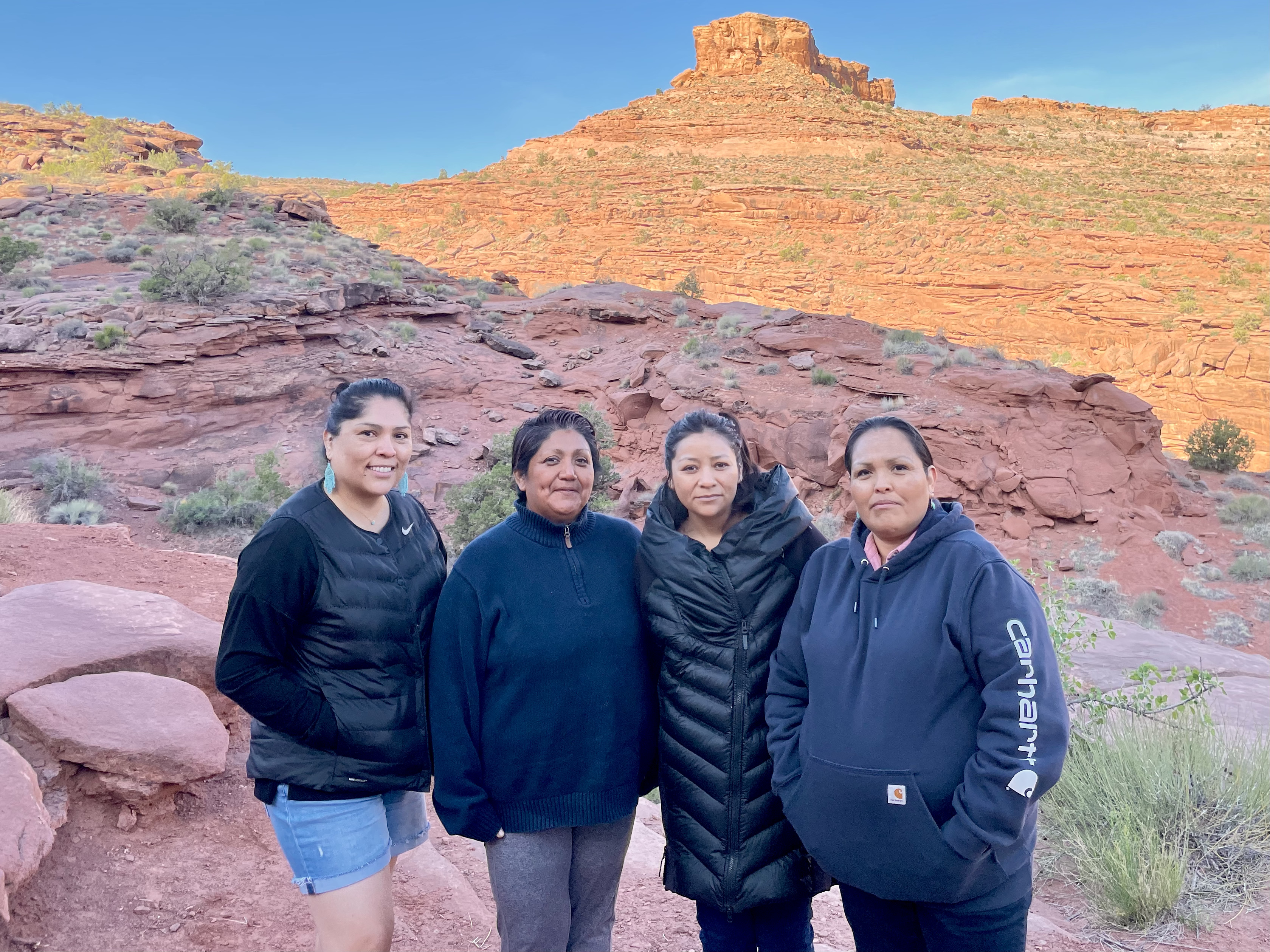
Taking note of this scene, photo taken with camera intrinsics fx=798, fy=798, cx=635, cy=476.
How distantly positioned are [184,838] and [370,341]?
1613cm

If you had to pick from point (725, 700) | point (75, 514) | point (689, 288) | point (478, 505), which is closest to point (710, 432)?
point (725, 700)

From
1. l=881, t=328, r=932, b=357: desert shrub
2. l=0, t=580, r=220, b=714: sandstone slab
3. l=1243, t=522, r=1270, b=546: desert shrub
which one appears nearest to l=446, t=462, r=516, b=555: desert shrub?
l=0, t=580, r=220, b=714: sandstone slab

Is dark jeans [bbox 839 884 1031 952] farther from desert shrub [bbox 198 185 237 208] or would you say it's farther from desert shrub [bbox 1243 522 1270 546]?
desert shrub [bbox 198 185 237 208]

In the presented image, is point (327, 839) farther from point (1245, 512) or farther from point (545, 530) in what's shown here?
point (1245, 512)

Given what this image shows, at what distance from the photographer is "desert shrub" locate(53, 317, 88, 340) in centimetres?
1536

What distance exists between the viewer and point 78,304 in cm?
1692

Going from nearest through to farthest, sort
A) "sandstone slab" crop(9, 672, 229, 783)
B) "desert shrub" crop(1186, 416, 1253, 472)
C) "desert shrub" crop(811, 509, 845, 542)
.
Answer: "sandstone slab" crop(9, 672, 229, 783)
"desert shrub" crop(811, 509, 845, 542)
"desert shrub" crop(1186, 416, 1253, 472)

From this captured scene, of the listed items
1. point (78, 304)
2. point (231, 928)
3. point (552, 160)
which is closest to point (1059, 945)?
point (231, 928)

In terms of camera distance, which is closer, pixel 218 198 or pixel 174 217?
pixel 174 217

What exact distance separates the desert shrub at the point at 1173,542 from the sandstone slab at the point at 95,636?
13923 mm

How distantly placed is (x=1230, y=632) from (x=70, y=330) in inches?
797

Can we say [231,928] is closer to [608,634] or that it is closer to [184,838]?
[184,838]

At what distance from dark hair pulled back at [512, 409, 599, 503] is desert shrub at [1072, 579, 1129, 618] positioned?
1132 centimetres

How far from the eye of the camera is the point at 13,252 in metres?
19.8
